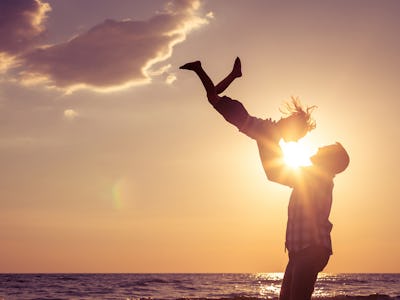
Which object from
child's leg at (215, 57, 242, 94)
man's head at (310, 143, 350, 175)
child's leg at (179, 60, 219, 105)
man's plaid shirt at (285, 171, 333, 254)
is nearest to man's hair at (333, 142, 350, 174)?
man's head at (310, 143, 350, 175)

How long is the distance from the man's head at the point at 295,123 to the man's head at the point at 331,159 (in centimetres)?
31

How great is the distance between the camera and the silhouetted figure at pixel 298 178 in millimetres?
5160

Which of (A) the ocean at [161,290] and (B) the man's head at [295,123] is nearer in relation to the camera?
(B) the man's head at [295,123]

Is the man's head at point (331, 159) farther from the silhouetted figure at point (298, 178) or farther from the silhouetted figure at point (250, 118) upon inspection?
the silhouetted figure at point (250, 118)

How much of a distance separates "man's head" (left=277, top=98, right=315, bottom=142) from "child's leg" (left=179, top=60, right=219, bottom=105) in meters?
0.63

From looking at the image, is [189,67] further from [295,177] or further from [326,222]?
[326,222]

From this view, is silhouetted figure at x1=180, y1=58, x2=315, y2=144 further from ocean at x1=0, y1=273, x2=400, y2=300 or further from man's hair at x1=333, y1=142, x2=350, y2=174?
ocean at x1=0, y1=273, x2=400, y2=300

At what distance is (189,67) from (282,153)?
1.16 meters

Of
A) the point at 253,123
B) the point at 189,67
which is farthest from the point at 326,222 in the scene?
the point at 189,67

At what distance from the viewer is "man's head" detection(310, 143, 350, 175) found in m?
5.57

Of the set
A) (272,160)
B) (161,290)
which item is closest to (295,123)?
(272,160)

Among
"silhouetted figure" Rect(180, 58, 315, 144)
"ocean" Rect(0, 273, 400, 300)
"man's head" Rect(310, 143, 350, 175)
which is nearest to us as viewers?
"silhouetted figure" Rect(180, 58, 315, 144)

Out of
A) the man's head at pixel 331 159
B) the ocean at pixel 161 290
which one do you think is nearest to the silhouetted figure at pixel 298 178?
the man's head at pixel 331 159

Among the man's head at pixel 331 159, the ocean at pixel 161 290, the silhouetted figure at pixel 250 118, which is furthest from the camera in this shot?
the ocean at pixel 161 290
